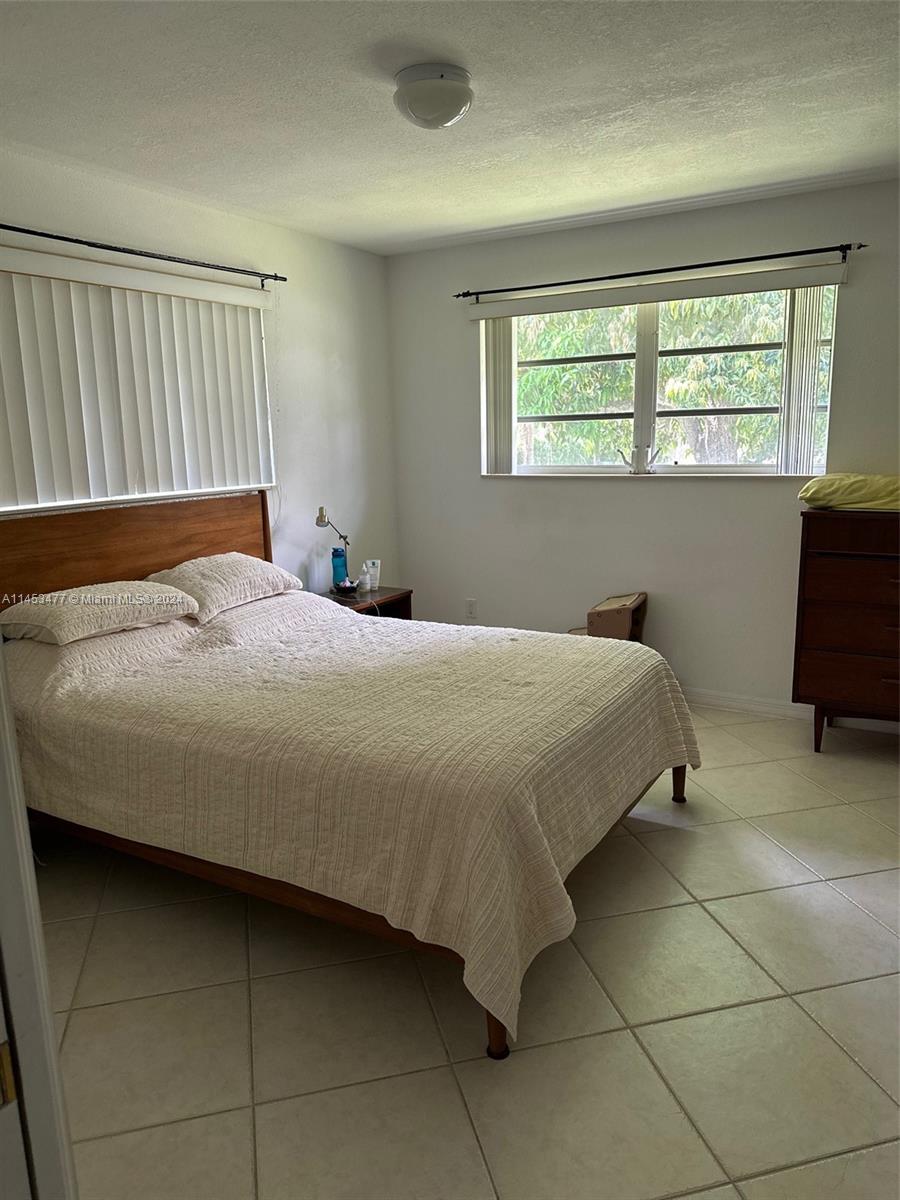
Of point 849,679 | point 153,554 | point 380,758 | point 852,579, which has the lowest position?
point 849,679

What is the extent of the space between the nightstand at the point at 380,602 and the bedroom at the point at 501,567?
38cm

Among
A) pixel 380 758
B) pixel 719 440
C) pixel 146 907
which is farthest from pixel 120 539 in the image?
pixel 719 440

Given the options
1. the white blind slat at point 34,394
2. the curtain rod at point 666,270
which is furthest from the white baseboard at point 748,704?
the white blind slat at point 34,394

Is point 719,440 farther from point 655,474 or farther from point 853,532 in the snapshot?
point 853,532

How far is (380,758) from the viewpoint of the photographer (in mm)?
1996

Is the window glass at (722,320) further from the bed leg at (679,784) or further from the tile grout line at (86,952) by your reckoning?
the tile grout line at (86,952)

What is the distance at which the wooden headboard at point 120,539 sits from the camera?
2.93 metres

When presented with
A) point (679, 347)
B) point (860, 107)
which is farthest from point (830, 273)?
point (860, 107)

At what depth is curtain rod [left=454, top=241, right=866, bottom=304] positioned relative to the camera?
11.6 feet

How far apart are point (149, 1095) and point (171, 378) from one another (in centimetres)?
275

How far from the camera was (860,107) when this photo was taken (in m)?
2.64

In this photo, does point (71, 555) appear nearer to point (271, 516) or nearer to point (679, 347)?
point (271, 516)

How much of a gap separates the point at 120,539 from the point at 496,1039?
2.40 m

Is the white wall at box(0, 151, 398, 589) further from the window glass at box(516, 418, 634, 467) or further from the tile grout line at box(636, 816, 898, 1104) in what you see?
the tile grout line at box(636, 816, 898, 1104)
